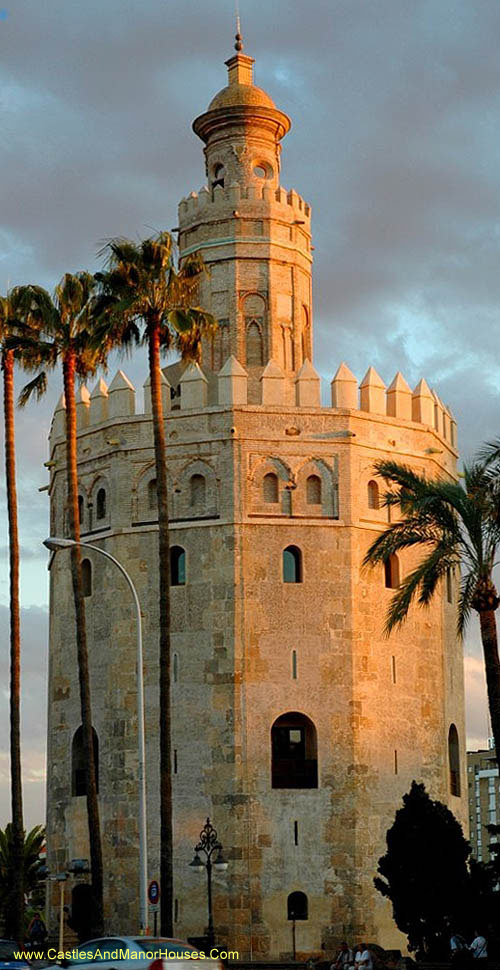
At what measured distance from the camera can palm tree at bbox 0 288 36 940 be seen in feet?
145

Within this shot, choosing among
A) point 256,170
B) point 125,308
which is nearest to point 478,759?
point 256,170

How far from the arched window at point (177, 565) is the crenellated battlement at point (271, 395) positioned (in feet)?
13.6

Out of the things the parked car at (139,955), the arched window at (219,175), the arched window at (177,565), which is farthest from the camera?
the arched window at (219,175)

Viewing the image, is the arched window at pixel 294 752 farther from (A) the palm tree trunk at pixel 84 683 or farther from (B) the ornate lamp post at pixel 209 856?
(A) the palm tree trunk at pixel 84 683

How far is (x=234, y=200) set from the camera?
2080 inches

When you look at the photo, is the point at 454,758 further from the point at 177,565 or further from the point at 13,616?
the point at 13,616

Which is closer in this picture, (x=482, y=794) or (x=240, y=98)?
(x=240, y=98)

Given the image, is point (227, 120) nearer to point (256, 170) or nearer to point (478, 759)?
point (256, 170)

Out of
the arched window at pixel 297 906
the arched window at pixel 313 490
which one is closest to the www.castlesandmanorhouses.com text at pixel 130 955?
the arched window at pixel 297 906

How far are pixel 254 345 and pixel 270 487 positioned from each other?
5825 millimetres

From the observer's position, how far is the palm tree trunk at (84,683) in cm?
4050

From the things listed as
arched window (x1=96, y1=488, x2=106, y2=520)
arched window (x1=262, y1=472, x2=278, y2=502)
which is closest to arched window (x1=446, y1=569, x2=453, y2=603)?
arched window (x1=262, y1=472, x2=278, y2=502)

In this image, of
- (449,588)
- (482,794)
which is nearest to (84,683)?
(449,588)

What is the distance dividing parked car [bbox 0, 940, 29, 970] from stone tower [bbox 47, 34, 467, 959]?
43.4 ft
